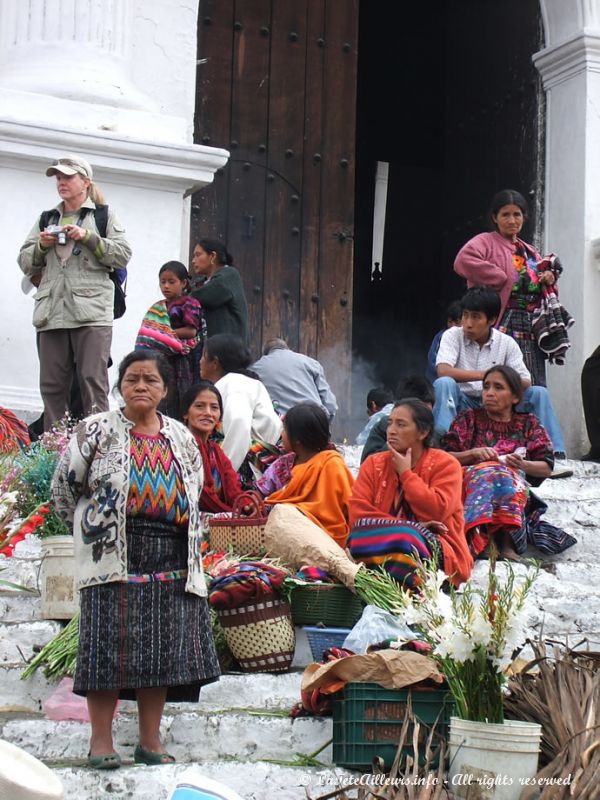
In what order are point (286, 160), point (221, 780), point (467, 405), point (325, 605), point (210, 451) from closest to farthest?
point (221, 780), point (325, 605), point (210, 451), point (467, 405), point (286, 160)

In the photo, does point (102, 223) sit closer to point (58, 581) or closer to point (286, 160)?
point (58, 581)

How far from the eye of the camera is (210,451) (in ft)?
24.4

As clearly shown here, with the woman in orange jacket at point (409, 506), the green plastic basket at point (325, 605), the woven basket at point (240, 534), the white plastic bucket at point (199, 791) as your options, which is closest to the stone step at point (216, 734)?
the green plastic basket at point (325, 605)

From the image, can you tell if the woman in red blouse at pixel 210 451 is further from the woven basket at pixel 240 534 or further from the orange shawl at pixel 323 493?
the woven basket at pixel 240 534

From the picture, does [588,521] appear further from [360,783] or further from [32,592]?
[360,783]

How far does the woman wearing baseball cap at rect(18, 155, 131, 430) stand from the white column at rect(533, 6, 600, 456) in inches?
156

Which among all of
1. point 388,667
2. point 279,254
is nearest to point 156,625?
point 388,667

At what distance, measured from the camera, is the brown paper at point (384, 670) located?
533 centimetres

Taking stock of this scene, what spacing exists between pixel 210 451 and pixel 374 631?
184 centimetres

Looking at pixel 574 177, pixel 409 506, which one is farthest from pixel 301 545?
pixel 574 177

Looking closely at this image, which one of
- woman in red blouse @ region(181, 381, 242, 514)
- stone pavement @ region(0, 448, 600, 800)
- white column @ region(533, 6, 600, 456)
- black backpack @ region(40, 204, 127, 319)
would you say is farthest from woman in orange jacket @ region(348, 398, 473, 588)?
white column @ region(533, 6, 600, 456)

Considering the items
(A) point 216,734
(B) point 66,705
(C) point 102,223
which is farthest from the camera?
(C) point 102,223

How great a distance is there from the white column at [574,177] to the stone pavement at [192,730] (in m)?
4.36

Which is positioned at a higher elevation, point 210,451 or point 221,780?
point 210,451
